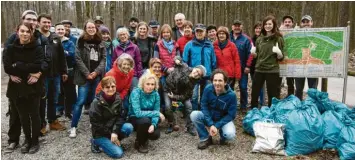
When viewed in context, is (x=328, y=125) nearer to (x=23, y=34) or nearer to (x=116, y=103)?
(x=116, y=103)

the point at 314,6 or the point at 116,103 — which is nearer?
the point at 116,103

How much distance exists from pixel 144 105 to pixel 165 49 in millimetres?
1262

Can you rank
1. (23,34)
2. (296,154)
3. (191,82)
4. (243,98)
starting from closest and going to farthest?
(23,34) → (296,154) → (191,82) → (243,98)

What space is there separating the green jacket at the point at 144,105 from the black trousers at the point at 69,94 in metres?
1.59

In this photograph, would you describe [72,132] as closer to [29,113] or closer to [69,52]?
[29,113]

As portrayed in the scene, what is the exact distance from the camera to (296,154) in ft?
14.4

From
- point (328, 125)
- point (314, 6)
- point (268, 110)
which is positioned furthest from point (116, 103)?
point (314, 6)

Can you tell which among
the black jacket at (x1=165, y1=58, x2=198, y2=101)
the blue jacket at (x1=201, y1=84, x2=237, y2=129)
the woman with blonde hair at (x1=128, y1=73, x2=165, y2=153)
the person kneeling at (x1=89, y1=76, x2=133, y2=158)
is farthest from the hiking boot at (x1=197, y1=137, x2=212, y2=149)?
the person kneeling at (x1=89, y1=76, x2=133, y2=158)

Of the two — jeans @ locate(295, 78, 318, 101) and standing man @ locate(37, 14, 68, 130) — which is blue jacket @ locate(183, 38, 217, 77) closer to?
jeans @ locate(295, 78, 318, 101)

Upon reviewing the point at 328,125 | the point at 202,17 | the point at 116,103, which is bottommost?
the point at 328,125

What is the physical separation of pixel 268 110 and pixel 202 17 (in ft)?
21.3

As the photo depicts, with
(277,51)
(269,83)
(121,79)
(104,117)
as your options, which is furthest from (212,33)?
(104,117)

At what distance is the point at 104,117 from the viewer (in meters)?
4.39

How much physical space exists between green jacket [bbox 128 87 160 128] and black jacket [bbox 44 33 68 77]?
52.2 inches
